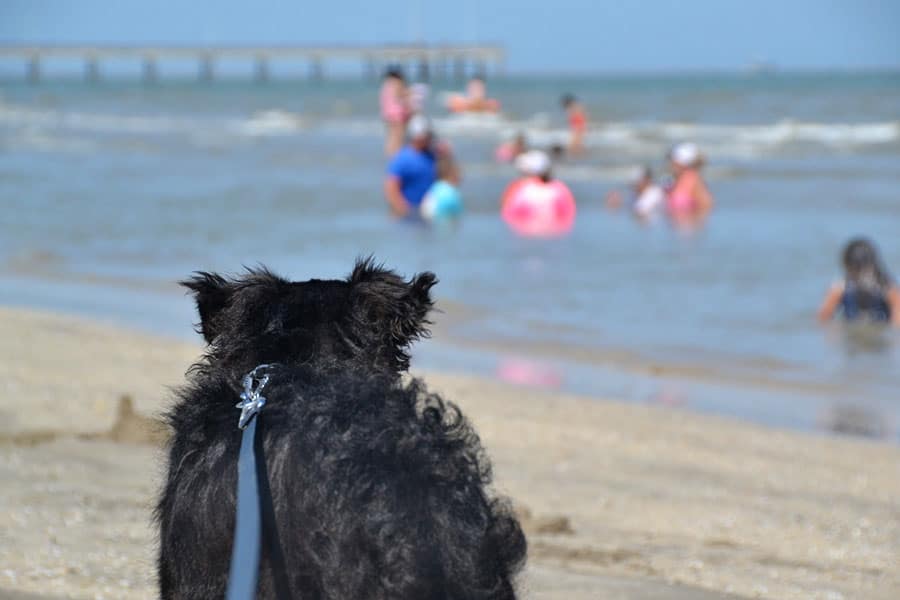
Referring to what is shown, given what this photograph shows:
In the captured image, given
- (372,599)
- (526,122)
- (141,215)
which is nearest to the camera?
(372,599)

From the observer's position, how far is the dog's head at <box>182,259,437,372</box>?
2512 mm

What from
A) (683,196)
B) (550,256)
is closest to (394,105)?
(683,196)

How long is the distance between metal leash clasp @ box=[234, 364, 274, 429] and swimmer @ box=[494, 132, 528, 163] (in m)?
19.1

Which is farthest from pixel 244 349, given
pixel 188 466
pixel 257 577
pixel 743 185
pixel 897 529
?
pixel 743 185

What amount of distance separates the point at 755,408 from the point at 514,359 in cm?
187

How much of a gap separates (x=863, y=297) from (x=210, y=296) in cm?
863

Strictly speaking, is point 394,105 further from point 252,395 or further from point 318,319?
point 252,395

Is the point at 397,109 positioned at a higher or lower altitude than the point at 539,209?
higher

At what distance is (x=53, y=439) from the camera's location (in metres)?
6.09

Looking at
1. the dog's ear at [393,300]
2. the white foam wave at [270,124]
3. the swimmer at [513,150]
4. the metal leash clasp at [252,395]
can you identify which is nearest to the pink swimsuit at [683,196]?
the swimmer at [513,150]

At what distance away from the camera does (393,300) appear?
8.30 feet

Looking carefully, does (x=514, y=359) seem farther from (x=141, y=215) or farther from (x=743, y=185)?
(x=743, y=185)

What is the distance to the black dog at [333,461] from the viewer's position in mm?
2189

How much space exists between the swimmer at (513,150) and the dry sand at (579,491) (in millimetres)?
13557
